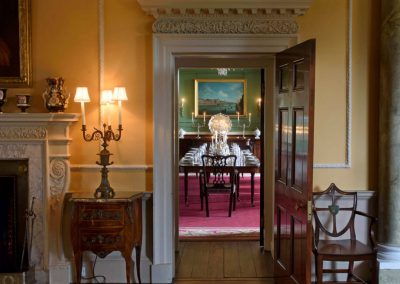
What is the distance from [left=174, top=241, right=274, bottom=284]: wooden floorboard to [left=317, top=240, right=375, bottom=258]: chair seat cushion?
0.78 metres

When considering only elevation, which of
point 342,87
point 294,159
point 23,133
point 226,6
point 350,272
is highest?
point 226,6

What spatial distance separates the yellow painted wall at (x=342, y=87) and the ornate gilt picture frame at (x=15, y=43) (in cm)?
246

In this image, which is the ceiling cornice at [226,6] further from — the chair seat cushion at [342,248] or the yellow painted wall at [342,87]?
the chair seat cushion at [342,248]

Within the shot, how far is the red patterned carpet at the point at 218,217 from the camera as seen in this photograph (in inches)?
244

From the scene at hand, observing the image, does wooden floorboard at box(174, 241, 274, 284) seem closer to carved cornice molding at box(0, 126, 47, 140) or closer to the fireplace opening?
the fireplace opening

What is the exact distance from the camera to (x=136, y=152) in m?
4.14

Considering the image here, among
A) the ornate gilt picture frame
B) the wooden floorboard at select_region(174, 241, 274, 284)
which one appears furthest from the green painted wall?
the ornate gilt picture frame

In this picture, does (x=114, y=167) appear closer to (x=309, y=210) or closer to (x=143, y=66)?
(x=143, y=66)

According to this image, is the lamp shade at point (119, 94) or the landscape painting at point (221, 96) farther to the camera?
the landscape painting at point (221, 96)

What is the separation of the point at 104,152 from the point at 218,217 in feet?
11.2

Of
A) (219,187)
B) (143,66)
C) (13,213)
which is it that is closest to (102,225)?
(13,213)

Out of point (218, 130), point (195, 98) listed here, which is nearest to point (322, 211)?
point (218, 130)

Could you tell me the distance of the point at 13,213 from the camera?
4066mm

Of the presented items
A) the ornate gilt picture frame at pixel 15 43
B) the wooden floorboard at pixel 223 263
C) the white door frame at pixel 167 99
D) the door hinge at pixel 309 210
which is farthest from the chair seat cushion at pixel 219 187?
the door hinge at pixel 309 210
